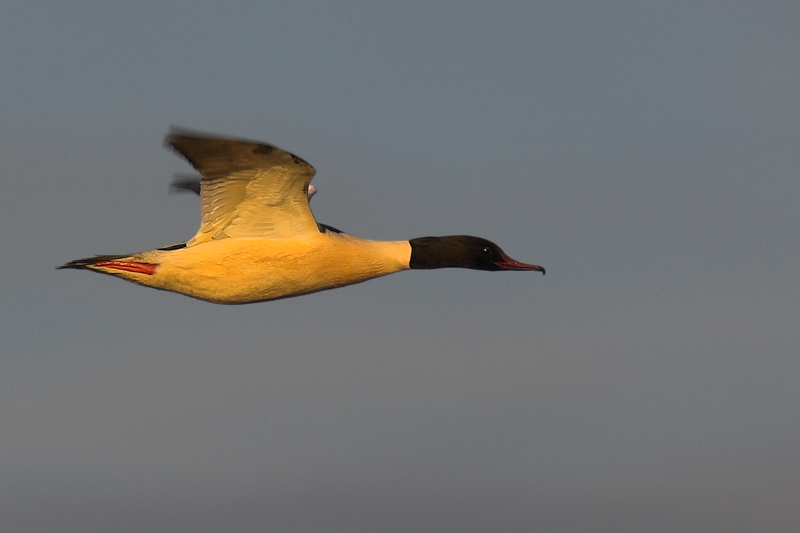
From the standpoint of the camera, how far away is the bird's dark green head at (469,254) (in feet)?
57.5

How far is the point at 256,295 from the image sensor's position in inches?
647

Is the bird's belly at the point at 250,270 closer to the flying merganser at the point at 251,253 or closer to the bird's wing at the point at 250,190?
the flying merganser at the point at 251,253

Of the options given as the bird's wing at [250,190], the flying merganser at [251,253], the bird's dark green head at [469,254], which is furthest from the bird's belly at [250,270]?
the bird's dark green head at [469,254]

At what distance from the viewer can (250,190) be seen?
1603cm

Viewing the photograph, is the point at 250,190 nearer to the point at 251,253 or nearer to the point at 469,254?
the point at 251,253

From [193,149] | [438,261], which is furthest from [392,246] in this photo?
[193,149]

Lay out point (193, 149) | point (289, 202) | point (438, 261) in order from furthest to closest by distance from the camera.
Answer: point (438, 261)
point (289, 202)
point (193, 149)

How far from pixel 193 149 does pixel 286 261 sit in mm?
2060

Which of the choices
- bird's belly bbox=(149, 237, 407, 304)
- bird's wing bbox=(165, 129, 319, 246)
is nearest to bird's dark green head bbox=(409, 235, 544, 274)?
bird's belly bbox=(149, 237, 407, 304)

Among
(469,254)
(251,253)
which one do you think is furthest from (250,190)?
(469,254)

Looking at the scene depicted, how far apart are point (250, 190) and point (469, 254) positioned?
10.7 ft

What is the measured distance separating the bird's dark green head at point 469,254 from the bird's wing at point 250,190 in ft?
5.97

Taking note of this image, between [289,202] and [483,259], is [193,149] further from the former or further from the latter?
[483,259]

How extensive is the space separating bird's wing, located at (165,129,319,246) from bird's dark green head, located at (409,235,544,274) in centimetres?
182
